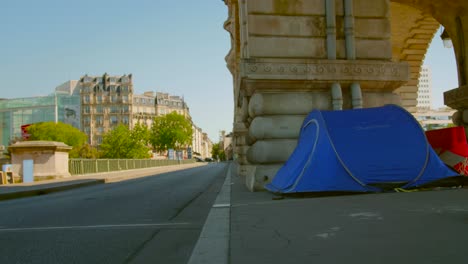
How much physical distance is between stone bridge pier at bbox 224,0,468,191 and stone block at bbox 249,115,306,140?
20 millimetres

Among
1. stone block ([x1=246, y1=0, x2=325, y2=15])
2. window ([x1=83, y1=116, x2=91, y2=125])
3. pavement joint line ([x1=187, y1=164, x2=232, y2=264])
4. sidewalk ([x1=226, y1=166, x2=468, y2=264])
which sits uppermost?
window ([x1=83, y1=116, x2=91, y2=125])

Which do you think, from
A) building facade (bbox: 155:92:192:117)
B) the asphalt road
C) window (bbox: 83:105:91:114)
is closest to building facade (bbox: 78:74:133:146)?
window (bbox: 83:105:91:114)

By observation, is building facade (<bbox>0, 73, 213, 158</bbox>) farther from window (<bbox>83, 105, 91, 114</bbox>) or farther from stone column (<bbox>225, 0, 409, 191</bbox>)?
stone column (<bbox>225, 0, 409, 191</bbox>)

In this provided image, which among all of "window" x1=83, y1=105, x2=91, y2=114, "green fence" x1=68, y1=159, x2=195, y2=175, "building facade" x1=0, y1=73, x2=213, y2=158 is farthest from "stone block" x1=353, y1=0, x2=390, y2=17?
"window" x1=83, y1=105, x2=91, y2=114

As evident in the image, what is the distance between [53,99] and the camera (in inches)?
4948

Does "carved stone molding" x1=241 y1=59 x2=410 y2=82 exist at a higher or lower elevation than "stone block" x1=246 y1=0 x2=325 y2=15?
lower

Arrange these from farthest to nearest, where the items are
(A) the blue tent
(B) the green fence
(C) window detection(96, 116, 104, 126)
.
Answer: (C) window detection(96, 116, 104, 126), (B) the green fence, (A) the blue tent

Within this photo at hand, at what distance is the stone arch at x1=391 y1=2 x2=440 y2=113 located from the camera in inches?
718

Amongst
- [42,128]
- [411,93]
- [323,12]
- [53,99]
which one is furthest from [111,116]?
[323,12]

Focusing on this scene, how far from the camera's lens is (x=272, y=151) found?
342 inches

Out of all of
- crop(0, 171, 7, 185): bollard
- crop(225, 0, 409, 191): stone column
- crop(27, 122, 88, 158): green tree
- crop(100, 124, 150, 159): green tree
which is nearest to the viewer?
crop(225, 0, 409, 191): stone column

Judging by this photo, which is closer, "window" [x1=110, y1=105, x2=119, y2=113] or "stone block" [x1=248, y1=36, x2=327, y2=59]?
"stone block" [x1=248, y1=36, x2=327, y2=59]

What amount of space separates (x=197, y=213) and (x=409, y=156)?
3.70 m

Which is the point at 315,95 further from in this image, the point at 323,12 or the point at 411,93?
the point at 411,93
